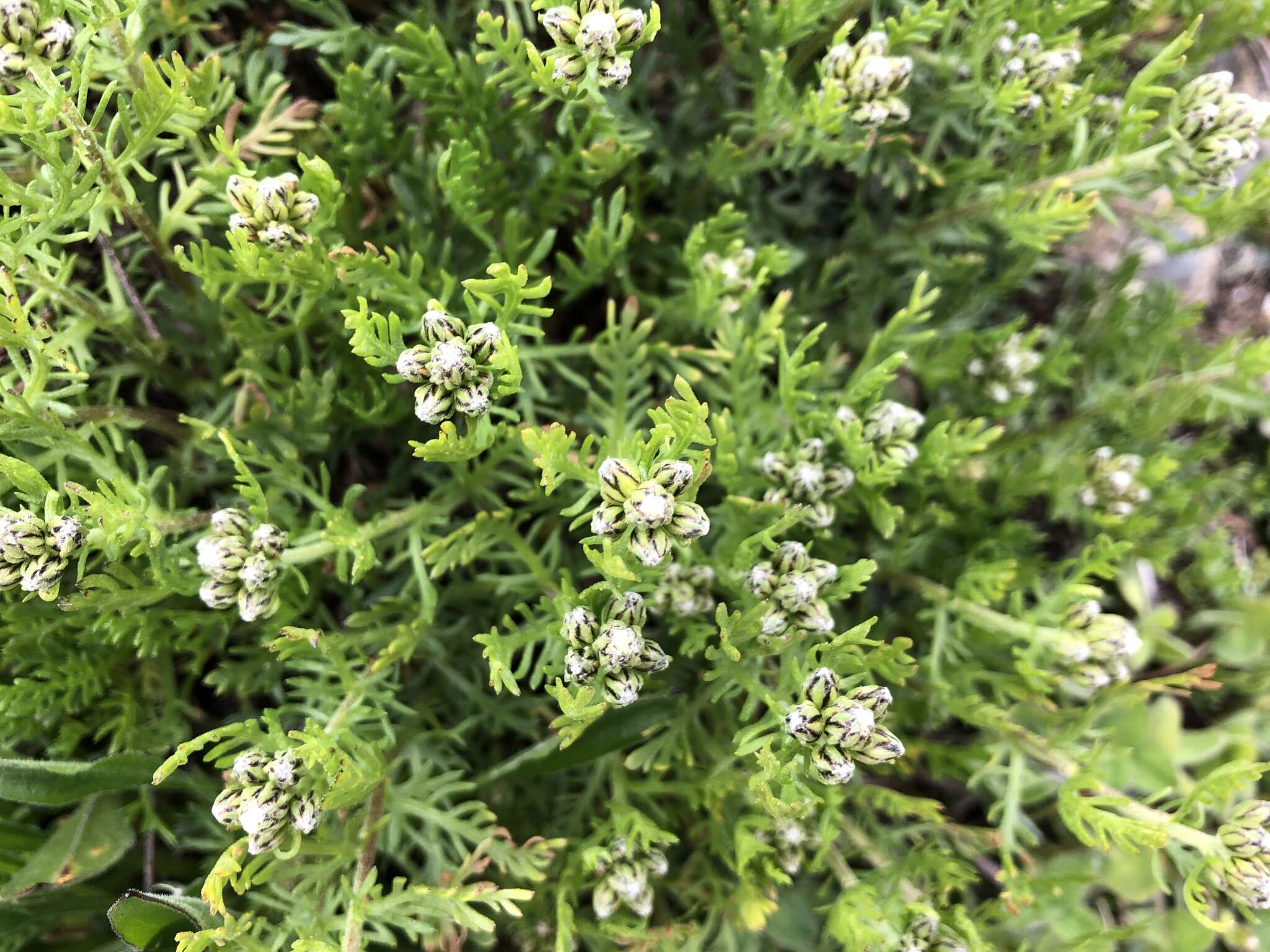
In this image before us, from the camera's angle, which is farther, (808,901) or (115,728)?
(808,901)

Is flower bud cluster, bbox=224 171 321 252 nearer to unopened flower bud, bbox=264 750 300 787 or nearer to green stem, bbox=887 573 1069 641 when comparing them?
unopened flower bud, bbox=264 750 300 787

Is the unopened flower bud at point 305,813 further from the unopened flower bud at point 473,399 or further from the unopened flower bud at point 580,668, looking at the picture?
the unopened flower bud at point 473,399

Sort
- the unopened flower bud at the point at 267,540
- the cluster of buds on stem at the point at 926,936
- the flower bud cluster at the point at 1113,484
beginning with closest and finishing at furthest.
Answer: the unopened flower bud at the point at 267,540 → the cluster of buds on stem at the point at 926,936 → the flower bud cluster at the point at 1113,484

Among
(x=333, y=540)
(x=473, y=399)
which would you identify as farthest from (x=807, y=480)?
(x=333, y=540)

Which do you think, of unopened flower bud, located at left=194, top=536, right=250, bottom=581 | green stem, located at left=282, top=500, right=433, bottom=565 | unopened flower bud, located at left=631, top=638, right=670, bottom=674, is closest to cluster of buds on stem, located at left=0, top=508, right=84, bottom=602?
unopened flower bud, located at left=194, top=536, right=250, bottom=581

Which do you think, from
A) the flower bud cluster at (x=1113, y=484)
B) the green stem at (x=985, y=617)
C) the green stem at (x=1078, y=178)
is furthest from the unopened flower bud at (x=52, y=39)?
the flower bud cluster at (x=1113, y=484)

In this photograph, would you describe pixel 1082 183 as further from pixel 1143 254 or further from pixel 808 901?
pixel 808 901

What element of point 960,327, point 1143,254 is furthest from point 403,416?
point 1143,254
